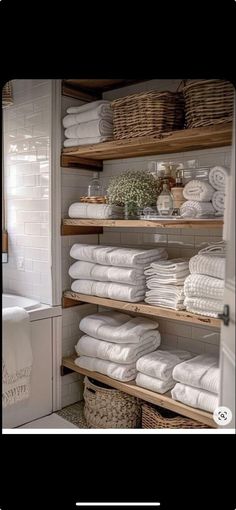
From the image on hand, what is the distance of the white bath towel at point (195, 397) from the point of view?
1.23 m

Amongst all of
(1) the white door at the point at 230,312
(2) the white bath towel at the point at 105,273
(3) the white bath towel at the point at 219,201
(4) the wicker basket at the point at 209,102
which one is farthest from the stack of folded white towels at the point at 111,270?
(1) the white door at the point at 230,312

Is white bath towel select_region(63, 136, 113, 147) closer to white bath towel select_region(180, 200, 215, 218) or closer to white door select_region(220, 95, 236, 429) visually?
white bath towel select_region(180, 200, 215, 218)

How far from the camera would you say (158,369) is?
1405 millimetres

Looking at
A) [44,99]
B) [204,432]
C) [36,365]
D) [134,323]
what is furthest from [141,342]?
[44,99]

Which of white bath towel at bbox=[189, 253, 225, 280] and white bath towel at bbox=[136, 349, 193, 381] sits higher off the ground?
white bath towel at bbox=[189, 253, 225, 280]

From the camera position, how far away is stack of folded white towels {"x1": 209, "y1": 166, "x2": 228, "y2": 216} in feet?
4.06

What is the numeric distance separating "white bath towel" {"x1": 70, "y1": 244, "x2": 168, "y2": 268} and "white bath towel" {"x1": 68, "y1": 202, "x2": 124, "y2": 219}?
127mm

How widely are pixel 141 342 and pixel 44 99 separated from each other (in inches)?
40.7

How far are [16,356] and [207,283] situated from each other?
28.6 inches

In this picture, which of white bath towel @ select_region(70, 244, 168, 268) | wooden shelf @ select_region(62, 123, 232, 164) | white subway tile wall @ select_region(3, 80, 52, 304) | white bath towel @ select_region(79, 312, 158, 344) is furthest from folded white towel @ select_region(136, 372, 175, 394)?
wooden shelf @ select_region(62, 123, 232, 164)

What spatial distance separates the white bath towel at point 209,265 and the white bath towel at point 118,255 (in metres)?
0.23
